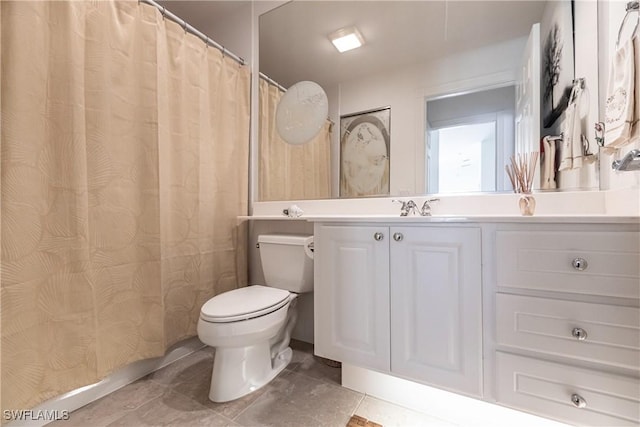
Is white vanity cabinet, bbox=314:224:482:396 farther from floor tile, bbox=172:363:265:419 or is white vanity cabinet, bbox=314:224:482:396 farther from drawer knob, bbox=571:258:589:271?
floor tile, bbox=172:363:265:419

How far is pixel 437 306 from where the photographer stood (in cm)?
100

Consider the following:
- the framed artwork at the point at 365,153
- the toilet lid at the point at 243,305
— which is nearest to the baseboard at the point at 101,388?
the toilet lid at the point at 243,305

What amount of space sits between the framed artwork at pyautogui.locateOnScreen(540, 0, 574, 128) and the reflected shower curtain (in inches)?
43.1

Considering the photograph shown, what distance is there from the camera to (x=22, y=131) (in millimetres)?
961

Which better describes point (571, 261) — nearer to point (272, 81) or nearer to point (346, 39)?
point (346, 39)

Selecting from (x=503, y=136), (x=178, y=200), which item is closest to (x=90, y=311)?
(x=178, y=200)

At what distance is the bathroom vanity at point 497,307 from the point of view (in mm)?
764

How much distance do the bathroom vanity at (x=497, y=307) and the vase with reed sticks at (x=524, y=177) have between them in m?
0.25

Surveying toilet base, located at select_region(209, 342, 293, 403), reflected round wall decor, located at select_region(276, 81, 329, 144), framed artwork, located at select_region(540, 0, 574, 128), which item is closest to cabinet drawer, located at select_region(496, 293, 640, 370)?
framed artwork, located at select_region(540, 0, 574, 128)

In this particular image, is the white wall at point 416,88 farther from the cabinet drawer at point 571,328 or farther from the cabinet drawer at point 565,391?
the cabinet drawer at point 565,391

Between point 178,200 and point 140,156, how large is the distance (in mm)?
294

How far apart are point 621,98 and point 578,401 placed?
885 millimetres

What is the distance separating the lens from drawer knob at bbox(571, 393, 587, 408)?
783 mm

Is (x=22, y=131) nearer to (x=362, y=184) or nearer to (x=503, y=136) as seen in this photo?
(x=362, y=184)
